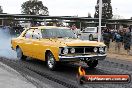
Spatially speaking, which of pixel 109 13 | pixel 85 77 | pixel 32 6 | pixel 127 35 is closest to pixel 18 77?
pixel 85 77

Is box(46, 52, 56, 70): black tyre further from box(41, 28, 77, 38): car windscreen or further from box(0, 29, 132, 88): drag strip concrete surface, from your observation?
box(41, 28, 77, 38): car windscreen

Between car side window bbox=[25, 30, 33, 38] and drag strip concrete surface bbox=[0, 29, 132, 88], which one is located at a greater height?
car side window bbox=[25, 30, 33, 38]

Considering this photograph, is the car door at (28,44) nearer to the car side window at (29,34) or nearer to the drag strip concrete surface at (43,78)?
the car side window at (29,34)

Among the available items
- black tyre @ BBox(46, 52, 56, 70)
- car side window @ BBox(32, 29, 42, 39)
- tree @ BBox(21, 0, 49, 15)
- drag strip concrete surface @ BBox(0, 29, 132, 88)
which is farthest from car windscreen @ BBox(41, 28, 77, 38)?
tree @ BBox(21, 0, 49, 15)

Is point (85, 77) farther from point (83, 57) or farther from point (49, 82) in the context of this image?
point (83, 57)

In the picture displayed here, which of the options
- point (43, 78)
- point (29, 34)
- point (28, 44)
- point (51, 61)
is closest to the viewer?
point (43, 78)

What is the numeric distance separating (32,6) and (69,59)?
4361 inches

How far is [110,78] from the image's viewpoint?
14.7ft

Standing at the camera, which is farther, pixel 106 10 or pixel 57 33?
pixel 106 10

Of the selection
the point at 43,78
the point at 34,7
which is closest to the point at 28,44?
the point at 43,78

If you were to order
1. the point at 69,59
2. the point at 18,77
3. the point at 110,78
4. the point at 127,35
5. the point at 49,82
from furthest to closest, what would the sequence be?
the point at 127,35 → the point at 69,59 → the point at 18,77 → the point at 49,82 → the point at 110,78

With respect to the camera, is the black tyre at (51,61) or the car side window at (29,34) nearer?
the black tyre at (51,61)

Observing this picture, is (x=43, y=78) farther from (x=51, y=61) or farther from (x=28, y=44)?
(x=28, y=44)

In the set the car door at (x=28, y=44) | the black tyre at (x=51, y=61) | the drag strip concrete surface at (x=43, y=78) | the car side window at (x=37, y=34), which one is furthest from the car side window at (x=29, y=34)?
the black tyre at (x=51, y=61)
